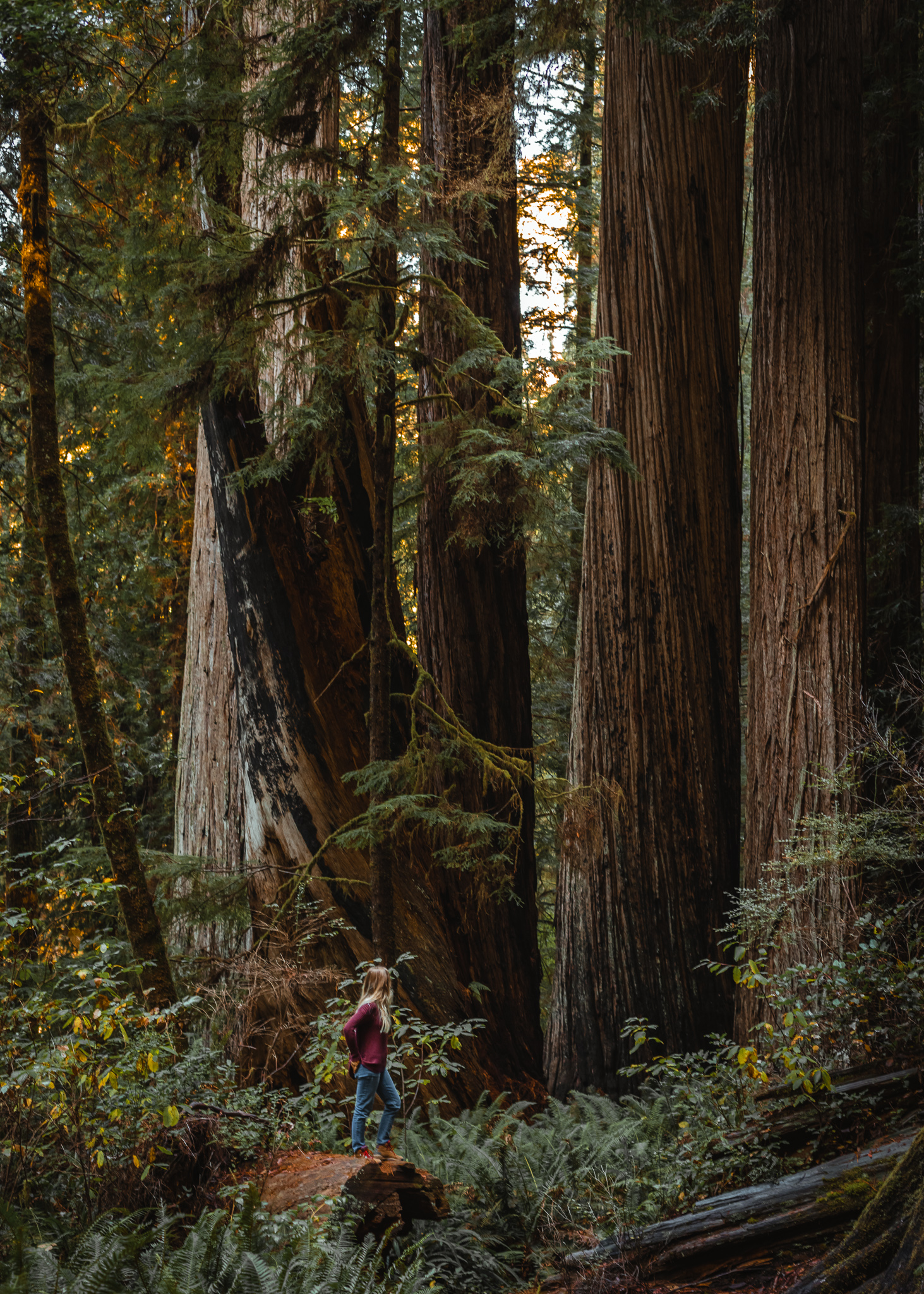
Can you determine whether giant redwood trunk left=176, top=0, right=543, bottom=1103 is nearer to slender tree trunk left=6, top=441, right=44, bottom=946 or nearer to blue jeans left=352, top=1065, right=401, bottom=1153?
blue jeans left=352, top=1065, right=401, bottom=1153

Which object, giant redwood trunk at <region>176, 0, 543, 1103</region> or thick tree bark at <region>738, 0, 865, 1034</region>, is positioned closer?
thick tree bark at <region>738, 0, 865, 1034</region>

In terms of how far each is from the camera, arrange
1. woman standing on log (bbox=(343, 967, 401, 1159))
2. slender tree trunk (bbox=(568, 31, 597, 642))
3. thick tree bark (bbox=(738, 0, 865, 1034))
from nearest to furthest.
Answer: woman standing on log (bbox=(343, 967, 401, 1159)), thick tree bark (bbox=(738, 0, 865, 1034)), slender tree trunk (bbox=(568, 31, 597, 642))

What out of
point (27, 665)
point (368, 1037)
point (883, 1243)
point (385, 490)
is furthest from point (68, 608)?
point (883, 1243)

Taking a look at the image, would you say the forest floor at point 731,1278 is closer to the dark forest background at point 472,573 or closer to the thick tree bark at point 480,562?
the dark forest background at point 472,573

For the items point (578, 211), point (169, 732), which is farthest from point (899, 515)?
point (169, 732)

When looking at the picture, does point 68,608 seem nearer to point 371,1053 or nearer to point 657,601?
point 371,1053

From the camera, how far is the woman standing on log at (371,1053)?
4.77m

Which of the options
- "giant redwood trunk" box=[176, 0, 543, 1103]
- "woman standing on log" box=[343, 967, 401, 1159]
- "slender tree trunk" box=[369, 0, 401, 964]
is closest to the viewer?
"woman standing on log" box=[343, 967, 401, 1159]

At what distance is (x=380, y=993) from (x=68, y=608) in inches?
119

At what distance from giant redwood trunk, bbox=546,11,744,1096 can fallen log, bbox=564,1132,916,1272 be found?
346 cm

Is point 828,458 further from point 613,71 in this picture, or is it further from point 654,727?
point 613,71

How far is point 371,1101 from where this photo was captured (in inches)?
191

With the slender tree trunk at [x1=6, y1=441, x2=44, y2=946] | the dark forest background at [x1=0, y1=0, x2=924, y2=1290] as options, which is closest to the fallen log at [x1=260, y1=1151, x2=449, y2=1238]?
the dark forest background at [x1=0, y1=0, x2=924, y2=1290]

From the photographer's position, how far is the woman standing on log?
15.7 ft
